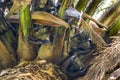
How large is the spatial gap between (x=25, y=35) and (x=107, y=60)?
16.7 inches

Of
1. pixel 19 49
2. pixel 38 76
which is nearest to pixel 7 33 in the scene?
pixel 19 49

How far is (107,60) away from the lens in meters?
1.52

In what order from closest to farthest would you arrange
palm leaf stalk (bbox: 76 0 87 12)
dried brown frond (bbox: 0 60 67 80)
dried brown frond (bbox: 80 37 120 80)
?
dried brown frond (bbox: 80 37 120 80) → dried brown frond (bbox: 0 60 67 80) → palm leaf stalk (bbox: 76 0 87 12)

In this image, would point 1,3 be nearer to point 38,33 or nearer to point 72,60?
point 38,33

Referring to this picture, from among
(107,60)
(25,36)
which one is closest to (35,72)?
(25,36)

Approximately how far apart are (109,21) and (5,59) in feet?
2.14

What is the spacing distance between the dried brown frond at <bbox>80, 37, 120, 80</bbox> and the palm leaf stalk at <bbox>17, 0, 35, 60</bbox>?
359mm

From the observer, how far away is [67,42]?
5.45ft

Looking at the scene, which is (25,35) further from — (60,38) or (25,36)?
(60,38)

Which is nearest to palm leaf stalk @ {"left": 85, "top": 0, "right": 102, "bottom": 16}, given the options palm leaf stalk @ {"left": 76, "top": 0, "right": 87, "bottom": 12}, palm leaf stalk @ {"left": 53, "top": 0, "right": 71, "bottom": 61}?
palm leaf stalk @ {"left": 76, "top": 0, "right": 87, "bottom": 12}

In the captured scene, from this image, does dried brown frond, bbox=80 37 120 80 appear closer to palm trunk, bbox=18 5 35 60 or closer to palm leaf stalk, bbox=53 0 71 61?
palm leaf stalk, bbox=53 0 71 61

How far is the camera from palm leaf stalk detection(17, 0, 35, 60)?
1.53m

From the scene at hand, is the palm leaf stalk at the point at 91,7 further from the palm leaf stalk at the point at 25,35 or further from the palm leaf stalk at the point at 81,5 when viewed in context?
the palm leaf stalk at the point at 25,35

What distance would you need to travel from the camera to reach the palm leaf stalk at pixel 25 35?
1.53 metres
